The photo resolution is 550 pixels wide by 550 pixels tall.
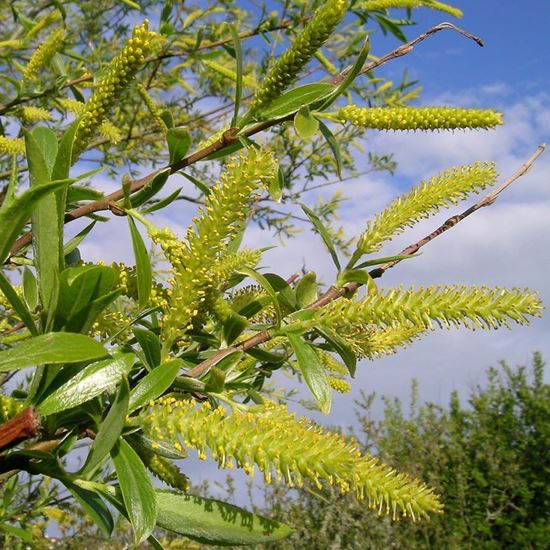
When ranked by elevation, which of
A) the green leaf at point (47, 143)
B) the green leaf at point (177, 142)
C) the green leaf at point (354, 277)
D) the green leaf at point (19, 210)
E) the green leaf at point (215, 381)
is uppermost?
the green leaf at point (177, 142)

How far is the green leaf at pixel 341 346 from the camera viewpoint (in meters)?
0.88

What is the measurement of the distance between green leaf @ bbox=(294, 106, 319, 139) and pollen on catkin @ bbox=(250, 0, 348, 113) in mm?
41

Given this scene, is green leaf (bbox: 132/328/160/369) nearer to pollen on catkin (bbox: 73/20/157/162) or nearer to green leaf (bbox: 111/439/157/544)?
green leaf (bbox: 111/439/157/544)

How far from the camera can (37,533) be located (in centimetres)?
302

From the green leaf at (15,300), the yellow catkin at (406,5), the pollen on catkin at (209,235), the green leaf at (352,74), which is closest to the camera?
the green leaf at (15,300)

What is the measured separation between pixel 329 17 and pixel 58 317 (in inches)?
19.0

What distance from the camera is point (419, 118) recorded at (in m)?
1.10

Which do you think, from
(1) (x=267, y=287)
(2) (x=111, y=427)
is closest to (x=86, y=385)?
(2) (x=111, y=427)

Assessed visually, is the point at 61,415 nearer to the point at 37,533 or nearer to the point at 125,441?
the point at 125,441

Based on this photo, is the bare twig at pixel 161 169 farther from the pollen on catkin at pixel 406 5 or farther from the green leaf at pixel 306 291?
the pollen on catkin at pixel 406 5

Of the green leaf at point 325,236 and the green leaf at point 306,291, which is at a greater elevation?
the green leaf at point 325,236

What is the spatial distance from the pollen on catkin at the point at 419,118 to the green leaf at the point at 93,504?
2.08 feet

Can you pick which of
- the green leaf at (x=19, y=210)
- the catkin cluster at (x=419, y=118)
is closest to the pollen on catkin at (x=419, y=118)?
the catkin cluster at (x=419, y=118)

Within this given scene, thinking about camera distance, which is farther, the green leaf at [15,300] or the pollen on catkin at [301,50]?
the pollen on catkin at [301,50]
